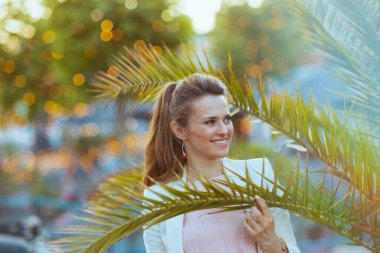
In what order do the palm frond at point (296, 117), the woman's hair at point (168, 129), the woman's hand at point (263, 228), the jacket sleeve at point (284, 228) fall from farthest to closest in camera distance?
the palm frond at point (296, 117) < the woman's hair at point (168, 129) < the jacket sleeve at point (284, 228) < the woman's hand at point (263, 228)

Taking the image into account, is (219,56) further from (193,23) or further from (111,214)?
(111,214)

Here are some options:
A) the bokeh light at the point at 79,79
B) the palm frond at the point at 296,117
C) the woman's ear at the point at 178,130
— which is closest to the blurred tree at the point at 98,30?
the bokeh light at the point at 79,79

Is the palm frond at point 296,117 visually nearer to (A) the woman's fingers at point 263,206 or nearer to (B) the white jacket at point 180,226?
(B) the white jacket at point 180,226

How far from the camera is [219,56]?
13922 mm

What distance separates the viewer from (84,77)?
38.2 feet

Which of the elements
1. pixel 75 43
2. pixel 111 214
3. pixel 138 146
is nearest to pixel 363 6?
pixel 111 214

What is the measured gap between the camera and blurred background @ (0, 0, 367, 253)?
416 inches

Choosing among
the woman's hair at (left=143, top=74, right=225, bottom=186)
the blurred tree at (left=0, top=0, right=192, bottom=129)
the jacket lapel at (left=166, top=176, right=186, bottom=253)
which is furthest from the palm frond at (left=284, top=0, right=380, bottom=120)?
the blurred tree at (left=0, top=0, right=192, bottom=129)

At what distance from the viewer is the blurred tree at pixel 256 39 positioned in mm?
13797

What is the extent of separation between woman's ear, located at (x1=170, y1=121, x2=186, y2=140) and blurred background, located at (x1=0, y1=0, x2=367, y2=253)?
15.0 feet

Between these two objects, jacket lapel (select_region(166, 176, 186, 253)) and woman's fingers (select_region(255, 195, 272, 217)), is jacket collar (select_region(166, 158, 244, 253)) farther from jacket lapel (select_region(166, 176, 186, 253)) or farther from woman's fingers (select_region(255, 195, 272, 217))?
woman's fingers (select_region(255, 195, 272, 217))

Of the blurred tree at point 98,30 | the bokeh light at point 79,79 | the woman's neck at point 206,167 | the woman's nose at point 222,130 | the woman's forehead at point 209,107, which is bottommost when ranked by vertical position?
the woman's neck at point 206,167

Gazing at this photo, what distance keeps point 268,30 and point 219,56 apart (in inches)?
47.5

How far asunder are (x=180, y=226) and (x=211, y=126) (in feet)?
1.19
